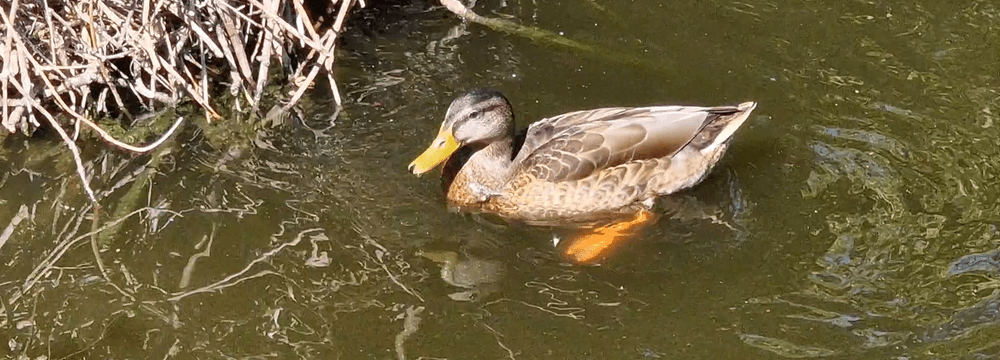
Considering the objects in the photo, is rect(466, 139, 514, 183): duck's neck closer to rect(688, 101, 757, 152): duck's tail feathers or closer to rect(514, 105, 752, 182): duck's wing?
rect(514, 105, 752, 182): duck's wing

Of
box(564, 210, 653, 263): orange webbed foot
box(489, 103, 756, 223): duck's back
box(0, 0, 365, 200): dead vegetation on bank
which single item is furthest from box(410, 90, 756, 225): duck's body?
box(0, 0, 365, 200): dead vegetation on bank

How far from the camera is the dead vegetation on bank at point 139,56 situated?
5.47 m

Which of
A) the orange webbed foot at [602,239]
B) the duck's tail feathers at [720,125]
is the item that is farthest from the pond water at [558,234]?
the duck's tail feathers at [720,125]

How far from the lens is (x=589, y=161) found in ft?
18.2

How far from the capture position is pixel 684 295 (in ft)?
16.0

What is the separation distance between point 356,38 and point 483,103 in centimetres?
170

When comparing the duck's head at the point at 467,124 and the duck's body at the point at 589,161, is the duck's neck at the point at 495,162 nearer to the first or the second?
the duck's body at the point at 589,161

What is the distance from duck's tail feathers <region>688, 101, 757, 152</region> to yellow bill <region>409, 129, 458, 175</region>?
1.14m

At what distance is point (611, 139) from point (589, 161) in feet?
0.48

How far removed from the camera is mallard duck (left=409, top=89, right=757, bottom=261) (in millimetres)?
5527

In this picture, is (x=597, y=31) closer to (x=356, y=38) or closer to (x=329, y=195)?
(x=356, y=38)

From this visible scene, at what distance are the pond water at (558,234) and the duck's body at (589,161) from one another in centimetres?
12

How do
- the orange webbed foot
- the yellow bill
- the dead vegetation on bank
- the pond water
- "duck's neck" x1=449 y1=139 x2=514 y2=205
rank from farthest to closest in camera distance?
"duck's neck" x1=449 y1=139 x2=514 y2=205, the dead vegetation on bank, the yellow bill, the orange webbed foot, the pond water

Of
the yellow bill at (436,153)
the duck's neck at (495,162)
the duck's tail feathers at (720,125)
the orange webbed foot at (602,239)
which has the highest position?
the duck's tail feathers at (720,125)
